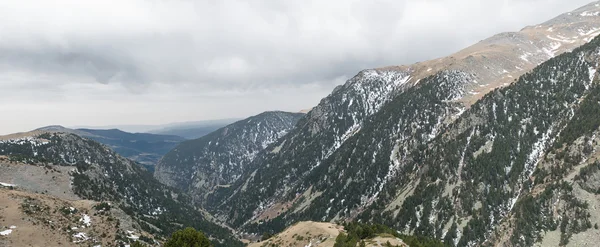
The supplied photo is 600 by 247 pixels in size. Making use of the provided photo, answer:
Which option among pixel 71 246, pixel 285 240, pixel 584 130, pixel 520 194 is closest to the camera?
pixel 71 246

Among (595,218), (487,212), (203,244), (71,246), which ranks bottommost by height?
(487,212)

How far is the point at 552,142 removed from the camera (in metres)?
199

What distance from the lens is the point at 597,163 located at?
155 meters

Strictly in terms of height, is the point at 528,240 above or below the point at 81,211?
below

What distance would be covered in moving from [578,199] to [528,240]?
27872 mm

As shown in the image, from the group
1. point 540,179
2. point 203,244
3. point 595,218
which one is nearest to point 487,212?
point 540,179

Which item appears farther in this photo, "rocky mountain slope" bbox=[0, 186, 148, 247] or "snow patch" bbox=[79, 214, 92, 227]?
"snow patch" bbox=[79, 214, 92, 227]

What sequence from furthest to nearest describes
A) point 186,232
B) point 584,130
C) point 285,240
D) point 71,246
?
point 584,130
point 285,240
point 71,246
point 186,232

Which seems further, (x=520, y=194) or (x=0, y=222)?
(x=520, y=194)

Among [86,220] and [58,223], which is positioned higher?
[58,223]

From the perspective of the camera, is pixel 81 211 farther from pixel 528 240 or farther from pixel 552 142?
pixel 552 142

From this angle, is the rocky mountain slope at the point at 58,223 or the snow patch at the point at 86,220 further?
the snow patch at the point at 86,220

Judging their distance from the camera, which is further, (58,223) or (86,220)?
(86,220)

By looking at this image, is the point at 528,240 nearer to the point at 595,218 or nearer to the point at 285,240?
the point at 595,218
